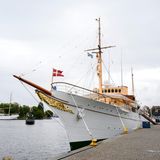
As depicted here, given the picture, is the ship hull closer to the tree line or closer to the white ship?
the white ship

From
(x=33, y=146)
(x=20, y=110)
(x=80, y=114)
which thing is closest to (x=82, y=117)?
(x=80, y=114)

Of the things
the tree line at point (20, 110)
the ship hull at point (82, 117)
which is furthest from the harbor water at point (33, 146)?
the tree line at point (20, 110)

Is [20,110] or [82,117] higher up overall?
[20,110]

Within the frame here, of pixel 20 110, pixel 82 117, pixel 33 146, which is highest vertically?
pixel 20 110

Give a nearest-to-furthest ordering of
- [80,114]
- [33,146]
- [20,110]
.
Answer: [80,114], [33,146], [20,110]

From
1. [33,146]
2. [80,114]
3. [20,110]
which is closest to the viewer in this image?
[80,114]

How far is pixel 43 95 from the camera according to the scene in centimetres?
2011

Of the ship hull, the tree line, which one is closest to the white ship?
the ship hull

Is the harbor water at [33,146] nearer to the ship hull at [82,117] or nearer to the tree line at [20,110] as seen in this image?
the ship hull at [82,117]

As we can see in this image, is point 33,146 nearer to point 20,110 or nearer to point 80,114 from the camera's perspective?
point 80,114

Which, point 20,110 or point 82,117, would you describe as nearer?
point 82,117

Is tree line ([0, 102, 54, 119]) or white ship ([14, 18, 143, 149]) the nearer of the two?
white ship ([14, 18, 143, 149])

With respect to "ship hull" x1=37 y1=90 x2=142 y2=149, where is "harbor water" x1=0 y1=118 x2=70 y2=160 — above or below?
below

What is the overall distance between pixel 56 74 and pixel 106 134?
661 centimetres
